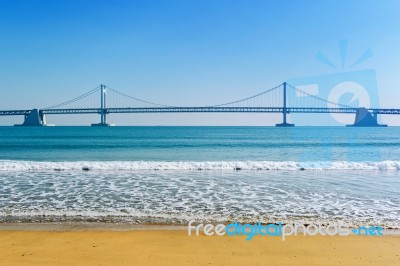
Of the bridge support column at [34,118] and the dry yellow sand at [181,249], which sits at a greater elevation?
the bridge support column at [34,118]

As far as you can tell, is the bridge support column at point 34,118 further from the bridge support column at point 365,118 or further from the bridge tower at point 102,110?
the bridge support column at point 365,118

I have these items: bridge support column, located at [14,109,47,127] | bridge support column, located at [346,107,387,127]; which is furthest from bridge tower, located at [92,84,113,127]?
bridge support column, located at [346,107,387,127]

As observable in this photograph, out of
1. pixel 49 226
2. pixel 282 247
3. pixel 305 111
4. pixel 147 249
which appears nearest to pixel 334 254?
pixel 282 247

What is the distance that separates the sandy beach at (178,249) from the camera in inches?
134

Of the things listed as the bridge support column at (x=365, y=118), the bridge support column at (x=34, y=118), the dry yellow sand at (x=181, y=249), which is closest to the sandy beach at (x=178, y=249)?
the dry yellow sand at (x=181, y=249)

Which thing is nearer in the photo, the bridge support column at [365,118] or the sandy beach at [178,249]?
the sandy beach at [178,249]

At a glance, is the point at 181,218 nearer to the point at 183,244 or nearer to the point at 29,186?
the point at 183,244

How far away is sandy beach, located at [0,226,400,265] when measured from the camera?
3.40 m

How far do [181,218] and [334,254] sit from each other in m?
2.34

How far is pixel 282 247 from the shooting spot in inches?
150

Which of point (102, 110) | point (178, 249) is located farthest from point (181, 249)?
point (102, 110)

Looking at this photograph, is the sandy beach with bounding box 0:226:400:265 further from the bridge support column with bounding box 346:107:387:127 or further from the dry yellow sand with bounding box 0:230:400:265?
the bridge support column with bounding box 346:107:387:127

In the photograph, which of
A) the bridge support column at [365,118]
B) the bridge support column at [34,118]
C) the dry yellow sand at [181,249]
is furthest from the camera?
the bridge support column at [34,118]

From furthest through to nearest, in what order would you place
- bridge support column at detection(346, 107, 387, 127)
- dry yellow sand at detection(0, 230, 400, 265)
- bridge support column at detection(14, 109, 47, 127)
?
bridge support column at detection(14, 109, 47, 127) → bridge support column at detection(346, 107, 387, 127) → dry yellow sand at detection(0, 230, 400, 265)
